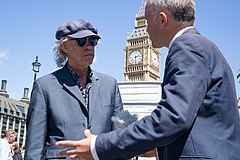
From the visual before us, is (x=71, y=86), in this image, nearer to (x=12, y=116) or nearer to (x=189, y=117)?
(x=189, y=117)

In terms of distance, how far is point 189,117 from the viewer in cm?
162

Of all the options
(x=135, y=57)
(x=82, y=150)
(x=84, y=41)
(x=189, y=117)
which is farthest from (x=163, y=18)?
(x=135, y=57)

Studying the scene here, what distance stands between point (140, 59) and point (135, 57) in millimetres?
2209

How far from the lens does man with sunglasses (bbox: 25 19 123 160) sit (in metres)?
2.71

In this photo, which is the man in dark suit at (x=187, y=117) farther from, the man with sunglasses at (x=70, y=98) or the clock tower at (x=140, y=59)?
the clock tower at (x=140, y=59)

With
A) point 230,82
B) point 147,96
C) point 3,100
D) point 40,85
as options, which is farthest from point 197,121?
point 3,100

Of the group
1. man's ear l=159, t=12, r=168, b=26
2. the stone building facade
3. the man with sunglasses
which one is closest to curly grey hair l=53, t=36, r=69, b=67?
the man with sunglasses

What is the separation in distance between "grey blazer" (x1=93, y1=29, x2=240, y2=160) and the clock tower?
98.5 meters

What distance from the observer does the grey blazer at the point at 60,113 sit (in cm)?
270

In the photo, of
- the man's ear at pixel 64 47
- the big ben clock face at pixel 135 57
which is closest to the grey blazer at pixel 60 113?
the man's ear at pixel 64 47

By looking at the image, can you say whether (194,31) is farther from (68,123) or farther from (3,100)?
(3,100)

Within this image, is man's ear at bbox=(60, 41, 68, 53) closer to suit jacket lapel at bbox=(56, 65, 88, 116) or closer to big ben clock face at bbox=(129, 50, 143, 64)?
suit jacket lapel at bbox=(56, 65, 88, 116)

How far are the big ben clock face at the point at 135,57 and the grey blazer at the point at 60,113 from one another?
101 m

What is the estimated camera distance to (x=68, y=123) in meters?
2.71
